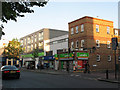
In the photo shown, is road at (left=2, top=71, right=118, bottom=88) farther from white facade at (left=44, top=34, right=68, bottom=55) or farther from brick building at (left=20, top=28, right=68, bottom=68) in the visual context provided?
brick building at (left=20, top=28, right=68, bottom=68)

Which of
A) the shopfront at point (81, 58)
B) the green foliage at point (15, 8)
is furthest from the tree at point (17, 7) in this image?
the shopfront at point (81, 58)

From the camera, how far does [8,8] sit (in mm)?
9312

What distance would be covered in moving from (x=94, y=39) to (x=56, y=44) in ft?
43.1

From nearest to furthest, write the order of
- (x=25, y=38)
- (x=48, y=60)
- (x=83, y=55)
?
(x=83, y=55) → (x=48, y=60) → (x=25, y=38)

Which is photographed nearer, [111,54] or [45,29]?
[111,54]

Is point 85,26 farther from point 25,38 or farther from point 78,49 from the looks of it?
point 25,38

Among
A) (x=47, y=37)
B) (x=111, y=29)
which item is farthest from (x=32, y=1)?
(x=47, y=37)

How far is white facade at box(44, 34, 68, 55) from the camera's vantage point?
134ft

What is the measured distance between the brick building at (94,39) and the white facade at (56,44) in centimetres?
339

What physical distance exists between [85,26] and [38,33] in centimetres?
2556

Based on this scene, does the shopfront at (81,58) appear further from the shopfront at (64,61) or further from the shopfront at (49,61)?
the shopfront at (49,61)

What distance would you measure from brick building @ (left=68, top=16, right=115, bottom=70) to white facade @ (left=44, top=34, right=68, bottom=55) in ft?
11.1

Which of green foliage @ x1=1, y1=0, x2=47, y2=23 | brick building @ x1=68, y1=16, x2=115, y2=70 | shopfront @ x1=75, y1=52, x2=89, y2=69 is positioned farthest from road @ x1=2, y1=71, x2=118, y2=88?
brick building @ x1=68, y1=16, x2=115, y2=70

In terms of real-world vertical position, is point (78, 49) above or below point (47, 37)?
below
